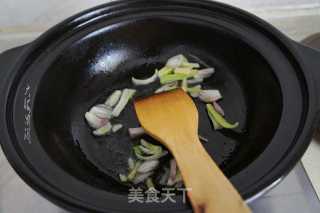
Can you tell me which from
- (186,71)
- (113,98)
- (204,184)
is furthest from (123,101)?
(204,184)

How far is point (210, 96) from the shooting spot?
2.36 feet

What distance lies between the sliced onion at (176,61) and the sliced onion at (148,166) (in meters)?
0.18

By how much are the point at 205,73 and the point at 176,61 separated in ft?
0.17

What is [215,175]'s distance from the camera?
0.52 metres

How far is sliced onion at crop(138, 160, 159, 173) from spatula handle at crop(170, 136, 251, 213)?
0.21 ft

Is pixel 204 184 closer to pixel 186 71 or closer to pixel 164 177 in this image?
pixel 164 177

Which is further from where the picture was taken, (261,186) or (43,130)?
(43,130)

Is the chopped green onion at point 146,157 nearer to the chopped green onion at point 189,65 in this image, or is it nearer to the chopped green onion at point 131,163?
the chopped green onion at point 131,163

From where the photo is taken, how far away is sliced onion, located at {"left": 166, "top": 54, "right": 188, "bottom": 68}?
751 mm

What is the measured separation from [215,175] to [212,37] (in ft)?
0.93

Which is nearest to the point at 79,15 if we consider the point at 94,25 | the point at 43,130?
the point at 94,25

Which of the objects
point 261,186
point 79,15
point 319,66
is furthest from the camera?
point 79,15

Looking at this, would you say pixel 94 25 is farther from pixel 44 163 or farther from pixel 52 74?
Result: pixel 44 163

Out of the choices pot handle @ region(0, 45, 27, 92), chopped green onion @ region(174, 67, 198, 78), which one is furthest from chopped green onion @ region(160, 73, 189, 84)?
pot handle @ region(0, 45, 27, 92)
